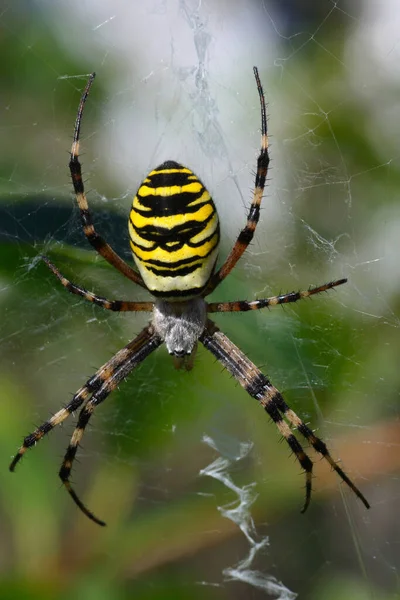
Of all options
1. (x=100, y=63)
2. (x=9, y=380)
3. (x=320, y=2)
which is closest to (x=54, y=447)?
(x=9, y=380)

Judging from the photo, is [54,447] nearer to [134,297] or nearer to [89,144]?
[134,297]

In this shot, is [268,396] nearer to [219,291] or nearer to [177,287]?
[219,291]

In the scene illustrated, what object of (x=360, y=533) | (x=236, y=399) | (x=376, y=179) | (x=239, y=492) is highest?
(x=376, y=179)

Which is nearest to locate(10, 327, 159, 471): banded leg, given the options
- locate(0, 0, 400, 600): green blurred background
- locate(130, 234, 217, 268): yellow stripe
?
locate(0, 0, 400, 600): green blurred background

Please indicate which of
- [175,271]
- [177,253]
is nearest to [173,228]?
[177,253]

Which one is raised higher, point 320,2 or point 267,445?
point 320,2

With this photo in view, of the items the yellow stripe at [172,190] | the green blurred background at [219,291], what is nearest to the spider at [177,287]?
the yellow stripe at [172,190]

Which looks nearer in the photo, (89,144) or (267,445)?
(267,445)

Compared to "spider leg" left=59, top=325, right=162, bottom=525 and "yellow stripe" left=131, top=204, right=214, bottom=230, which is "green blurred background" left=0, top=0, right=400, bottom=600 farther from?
"yellow stripe" left=131, top=204, right=214, bottom=230
